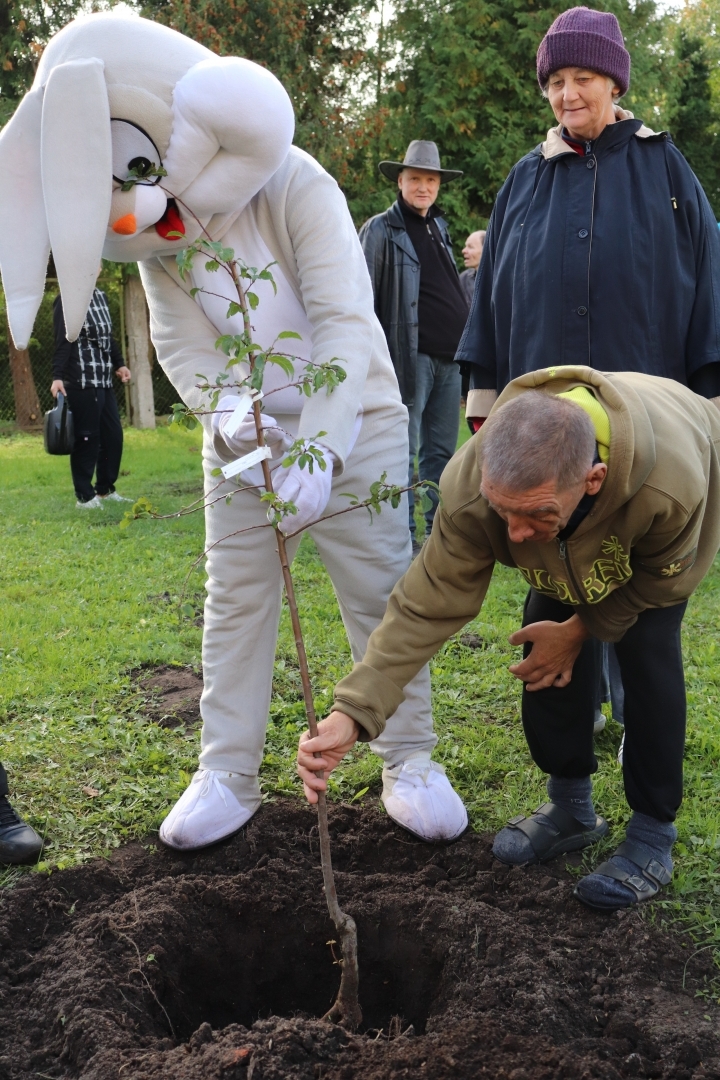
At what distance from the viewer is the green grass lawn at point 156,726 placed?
10.1 feet

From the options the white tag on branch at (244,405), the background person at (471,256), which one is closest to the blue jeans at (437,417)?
the background person at (471,256)

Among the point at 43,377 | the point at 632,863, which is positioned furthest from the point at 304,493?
the point at 43,377

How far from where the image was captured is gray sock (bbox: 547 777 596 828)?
2.90 meters

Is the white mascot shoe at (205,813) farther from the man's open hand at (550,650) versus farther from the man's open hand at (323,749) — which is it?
the man's open hand at (550,650)

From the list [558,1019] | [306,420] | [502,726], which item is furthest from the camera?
[502,726]

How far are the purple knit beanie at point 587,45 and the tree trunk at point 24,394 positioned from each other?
44.6 ft

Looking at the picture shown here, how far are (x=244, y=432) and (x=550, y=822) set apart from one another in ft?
4.64

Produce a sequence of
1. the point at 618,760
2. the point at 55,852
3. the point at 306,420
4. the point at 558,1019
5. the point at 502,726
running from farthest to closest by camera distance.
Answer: the point at 502,726 → the point at 618,760 → the point at 55,852 → the point at 306,420 → the point at 558,1019

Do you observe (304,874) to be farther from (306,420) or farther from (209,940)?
(306,420)

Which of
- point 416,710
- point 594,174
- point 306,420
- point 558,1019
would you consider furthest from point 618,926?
point 594,174

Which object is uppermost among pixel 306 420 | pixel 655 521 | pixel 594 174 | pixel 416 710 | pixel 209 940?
pixel 594 174

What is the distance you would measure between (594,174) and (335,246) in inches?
35.4

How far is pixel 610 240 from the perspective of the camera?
2869mm

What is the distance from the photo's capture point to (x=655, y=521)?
2.26 m
